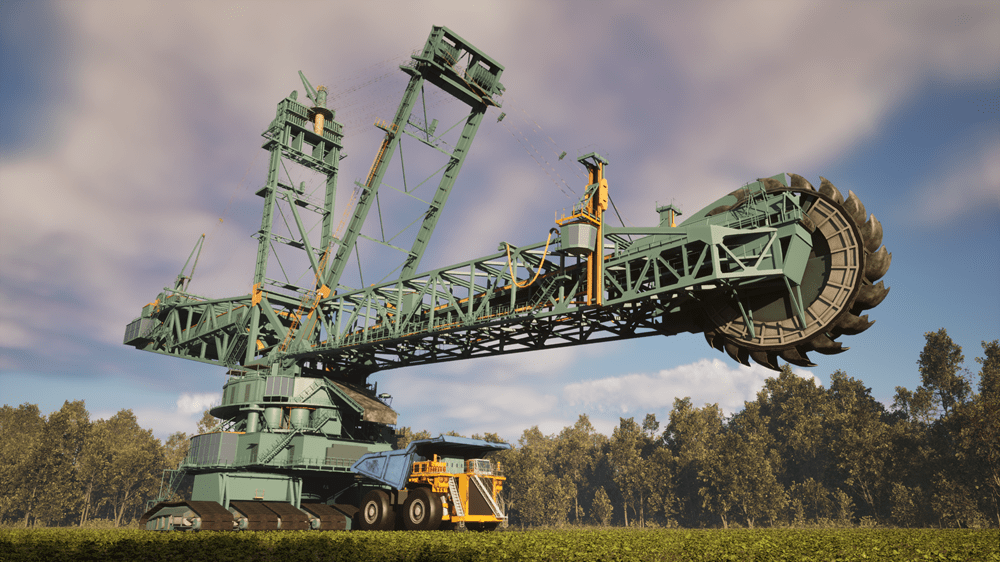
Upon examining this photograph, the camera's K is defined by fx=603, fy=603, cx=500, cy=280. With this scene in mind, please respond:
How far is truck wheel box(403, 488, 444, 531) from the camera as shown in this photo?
101 feet

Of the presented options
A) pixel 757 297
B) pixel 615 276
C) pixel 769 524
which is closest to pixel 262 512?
pixel 615 276

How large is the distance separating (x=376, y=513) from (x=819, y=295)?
2588cm

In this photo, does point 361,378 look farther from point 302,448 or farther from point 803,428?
point 803,428

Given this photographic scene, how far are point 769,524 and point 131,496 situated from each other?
9434 centimetres

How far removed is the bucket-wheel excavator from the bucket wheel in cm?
6

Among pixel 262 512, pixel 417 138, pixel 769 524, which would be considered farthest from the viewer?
pixel 769 524

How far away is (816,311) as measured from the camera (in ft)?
84.7

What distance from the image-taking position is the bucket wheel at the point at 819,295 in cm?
2534

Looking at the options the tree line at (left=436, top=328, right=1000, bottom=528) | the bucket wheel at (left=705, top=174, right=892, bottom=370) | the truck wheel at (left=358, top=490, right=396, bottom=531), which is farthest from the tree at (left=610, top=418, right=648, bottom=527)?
the bucket wheel at (left=705, top=174, right=892, bottom=370)

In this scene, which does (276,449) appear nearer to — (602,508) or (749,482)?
(749,482)

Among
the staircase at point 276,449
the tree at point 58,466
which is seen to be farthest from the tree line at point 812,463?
the tree at point 58,466

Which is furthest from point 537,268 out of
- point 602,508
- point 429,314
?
point 602,508

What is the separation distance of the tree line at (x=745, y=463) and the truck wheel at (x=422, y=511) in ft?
124

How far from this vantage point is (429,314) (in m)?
36.8
